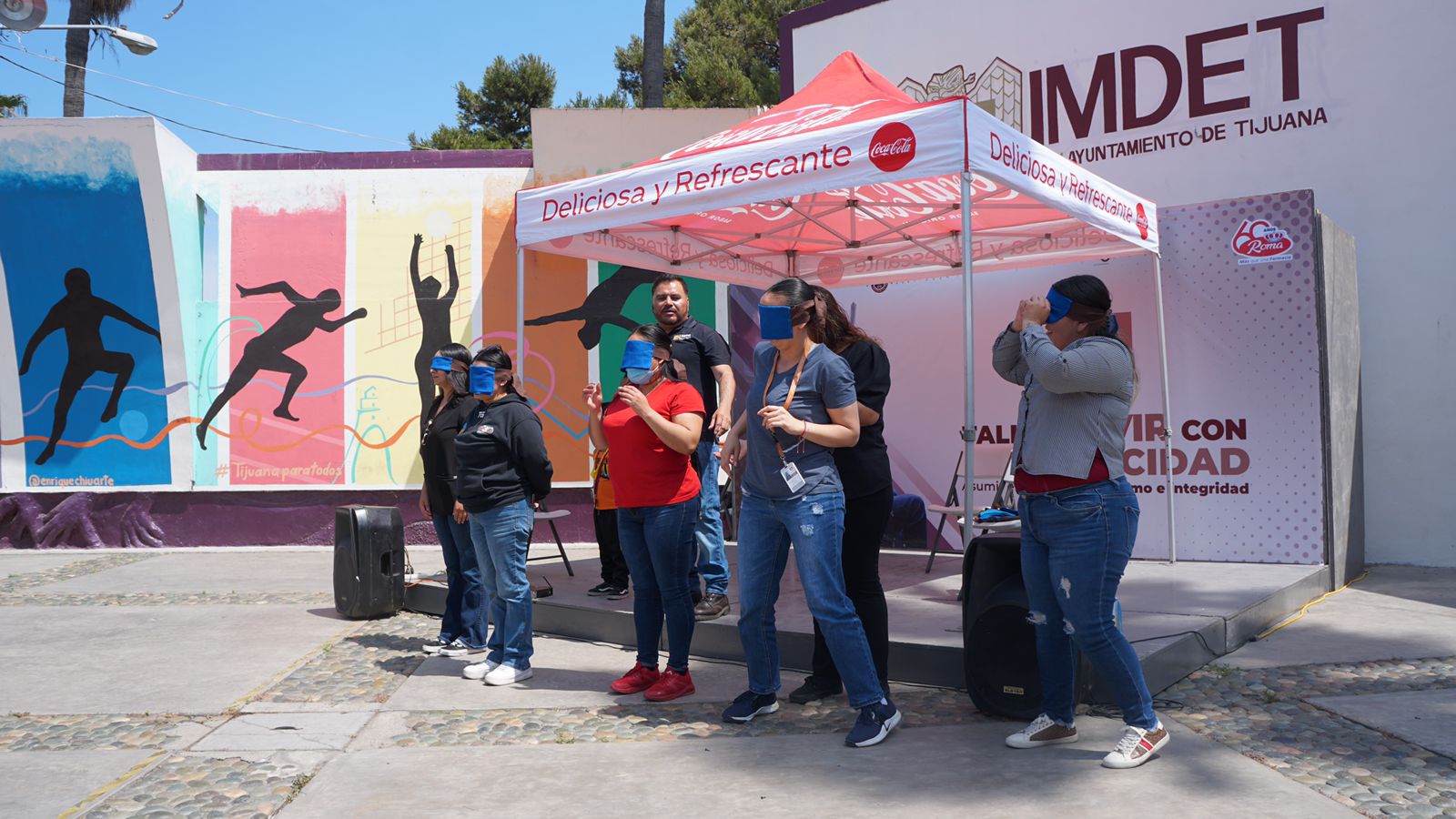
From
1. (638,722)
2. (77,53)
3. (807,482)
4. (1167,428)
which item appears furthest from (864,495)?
(77,53)

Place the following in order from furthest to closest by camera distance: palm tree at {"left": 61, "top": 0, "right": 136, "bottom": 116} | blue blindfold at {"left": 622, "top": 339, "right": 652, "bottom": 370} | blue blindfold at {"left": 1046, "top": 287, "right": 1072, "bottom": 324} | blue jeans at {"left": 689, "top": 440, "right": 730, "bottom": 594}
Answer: palm tree at {"left": 61, "top": 0, "right": 136, "bottom": 116}, blue jeans at {"left": 689, "top": 440, "right": 730, "bottom": 594}, blue blindfold at {"left": 622, "top": 339, "right": 652, "bottom": 370}, blue blindfold at {"left": 1046, "top": 287, "right": 1072, "bottom": 324}

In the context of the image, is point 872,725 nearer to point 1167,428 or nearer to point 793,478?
point 793,478

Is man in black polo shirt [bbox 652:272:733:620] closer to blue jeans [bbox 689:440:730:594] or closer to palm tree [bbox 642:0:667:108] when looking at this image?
blue jeans [bbox 689:440:730:594]

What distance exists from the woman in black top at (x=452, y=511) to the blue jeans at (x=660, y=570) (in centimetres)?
129

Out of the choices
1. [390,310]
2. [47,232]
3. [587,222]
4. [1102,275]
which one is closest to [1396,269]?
[1102,275]

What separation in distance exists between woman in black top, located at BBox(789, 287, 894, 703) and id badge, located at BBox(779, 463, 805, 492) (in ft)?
1.33

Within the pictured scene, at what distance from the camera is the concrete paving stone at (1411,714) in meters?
3.99

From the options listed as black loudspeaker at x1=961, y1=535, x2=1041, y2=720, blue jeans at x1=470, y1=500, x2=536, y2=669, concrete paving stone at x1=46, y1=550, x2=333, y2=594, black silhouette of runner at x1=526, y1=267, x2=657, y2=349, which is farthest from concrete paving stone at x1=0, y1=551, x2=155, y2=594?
black loudspeaker at x1=961, y1=535, x2=1041, y2=720

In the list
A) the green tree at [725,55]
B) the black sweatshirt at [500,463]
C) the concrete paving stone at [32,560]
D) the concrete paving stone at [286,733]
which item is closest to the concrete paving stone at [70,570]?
the concrete paving stone at [32,560]

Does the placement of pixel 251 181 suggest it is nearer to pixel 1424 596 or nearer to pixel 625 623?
pixel 625 623

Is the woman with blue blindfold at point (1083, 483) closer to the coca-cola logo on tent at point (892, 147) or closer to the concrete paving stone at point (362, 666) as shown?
the coca-cola logo on tent at point (892, 147)

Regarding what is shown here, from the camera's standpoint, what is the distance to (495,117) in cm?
2697

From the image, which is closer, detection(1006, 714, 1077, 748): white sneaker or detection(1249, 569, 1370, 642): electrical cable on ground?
detection(1006, 714, 1077, 748): white sneaker

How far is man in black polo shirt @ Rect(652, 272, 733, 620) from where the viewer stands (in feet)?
18.6
